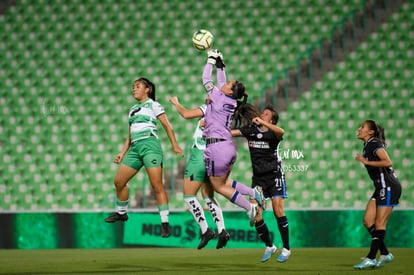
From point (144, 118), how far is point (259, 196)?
5.32ft

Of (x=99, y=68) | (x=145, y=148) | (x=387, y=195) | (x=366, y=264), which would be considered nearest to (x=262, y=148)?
(x=145, y=148)

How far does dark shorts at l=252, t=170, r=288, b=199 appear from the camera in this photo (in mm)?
10102

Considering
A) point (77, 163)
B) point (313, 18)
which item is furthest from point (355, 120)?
point (77, 163)

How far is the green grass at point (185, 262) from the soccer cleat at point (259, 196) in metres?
0.75

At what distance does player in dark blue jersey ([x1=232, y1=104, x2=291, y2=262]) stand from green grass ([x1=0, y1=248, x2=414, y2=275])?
40 centimetres

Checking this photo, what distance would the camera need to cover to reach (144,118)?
9898mm

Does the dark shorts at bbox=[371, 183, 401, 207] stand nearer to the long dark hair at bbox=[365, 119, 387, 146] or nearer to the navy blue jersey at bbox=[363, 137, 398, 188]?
the navy blue jersey at bbox=[363, 137, 398, 188]

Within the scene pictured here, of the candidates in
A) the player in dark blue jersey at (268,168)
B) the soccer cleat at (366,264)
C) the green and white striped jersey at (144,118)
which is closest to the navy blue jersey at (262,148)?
the player in dark blue jersey at (268,168)

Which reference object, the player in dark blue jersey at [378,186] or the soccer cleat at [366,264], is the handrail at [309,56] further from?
the soccer cleat at [366,264]

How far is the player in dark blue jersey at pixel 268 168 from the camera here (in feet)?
32.9

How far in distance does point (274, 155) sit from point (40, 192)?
24.3ft

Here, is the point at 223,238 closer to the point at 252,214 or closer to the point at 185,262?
the point at 252,214

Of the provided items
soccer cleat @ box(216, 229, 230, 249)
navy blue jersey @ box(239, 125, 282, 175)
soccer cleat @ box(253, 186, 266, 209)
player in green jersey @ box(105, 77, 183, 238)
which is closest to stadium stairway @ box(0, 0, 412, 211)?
navy blue jersey @ box(239, 125, 282, 175)

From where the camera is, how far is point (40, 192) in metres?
16.4
